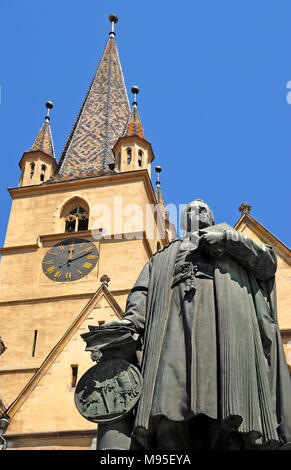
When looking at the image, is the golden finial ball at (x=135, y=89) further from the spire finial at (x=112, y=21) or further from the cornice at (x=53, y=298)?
the cornice at (x=53, y=298)

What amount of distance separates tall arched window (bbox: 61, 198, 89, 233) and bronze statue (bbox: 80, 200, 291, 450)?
79.0 feet

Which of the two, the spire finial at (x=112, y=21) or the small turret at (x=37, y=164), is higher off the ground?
the spire finial at (x=112, y=21)

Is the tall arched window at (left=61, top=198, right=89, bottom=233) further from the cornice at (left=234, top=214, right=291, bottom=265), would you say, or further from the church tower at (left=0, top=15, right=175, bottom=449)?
the cornice at (left=234, top=214, right=291, bottom=265)

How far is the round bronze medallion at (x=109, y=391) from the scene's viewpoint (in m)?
4.13

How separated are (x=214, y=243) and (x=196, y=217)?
0.45 metres

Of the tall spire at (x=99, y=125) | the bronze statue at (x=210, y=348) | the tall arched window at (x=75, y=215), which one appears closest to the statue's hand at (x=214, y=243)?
the bronze statue at (x=210, y=348)

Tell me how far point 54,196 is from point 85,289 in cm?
557

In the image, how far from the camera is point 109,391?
4.19 meters

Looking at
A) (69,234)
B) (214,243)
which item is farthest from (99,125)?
(214,243)

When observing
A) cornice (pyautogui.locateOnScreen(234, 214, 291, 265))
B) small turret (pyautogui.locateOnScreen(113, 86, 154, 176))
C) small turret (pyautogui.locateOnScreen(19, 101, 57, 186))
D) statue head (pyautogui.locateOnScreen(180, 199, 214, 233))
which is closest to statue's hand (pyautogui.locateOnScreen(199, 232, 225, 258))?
statue head (pyautogui.locateOnScreen(180, 199, 214, 233))

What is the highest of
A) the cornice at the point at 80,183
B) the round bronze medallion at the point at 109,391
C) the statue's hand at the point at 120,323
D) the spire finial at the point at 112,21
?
the spire finial at the point at 112,21

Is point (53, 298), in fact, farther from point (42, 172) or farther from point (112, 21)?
point (112, 21)

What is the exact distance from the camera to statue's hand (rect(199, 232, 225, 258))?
15.0 ft

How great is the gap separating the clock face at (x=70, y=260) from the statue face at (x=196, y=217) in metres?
22.0
